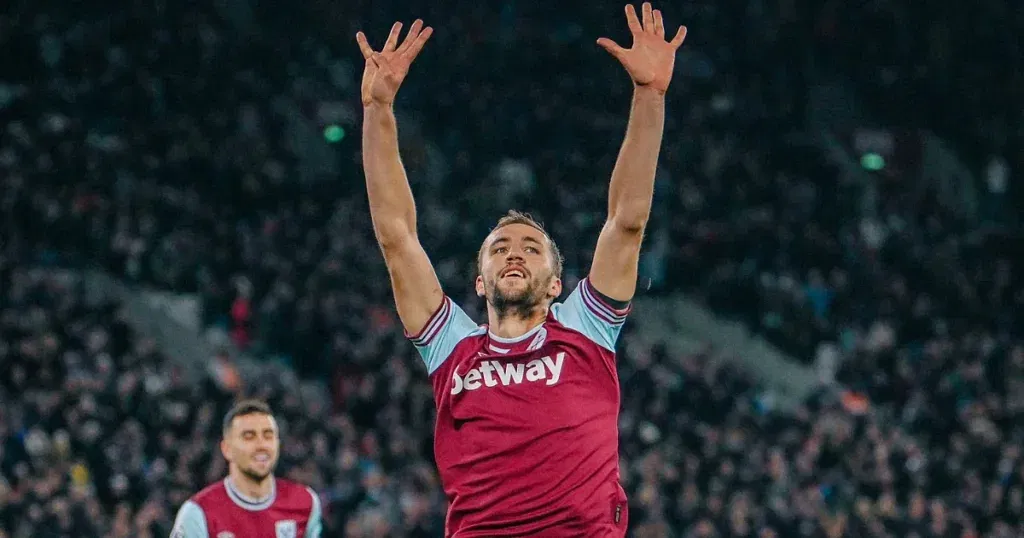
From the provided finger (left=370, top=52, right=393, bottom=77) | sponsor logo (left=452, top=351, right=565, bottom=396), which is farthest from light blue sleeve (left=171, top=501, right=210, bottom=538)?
finger (left=370, top=52, right=393, bottom=77)

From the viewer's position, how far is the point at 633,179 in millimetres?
5582

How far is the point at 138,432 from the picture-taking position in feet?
50.4

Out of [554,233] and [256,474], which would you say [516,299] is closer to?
[256,474]

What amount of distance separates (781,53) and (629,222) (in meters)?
22.6

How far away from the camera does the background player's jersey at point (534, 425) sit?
17.6 feet

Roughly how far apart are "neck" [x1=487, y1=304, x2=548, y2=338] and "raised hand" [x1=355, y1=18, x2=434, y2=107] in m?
0.98

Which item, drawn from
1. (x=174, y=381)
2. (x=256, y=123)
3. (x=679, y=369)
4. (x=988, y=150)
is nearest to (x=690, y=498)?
(x=679, y=369)

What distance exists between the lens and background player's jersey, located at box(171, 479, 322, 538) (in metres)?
9.02

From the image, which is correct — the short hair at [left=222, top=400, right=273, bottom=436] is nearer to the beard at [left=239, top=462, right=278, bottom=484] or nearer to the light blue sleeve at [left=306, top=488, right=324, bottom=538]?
the beard at [left=239, top=462, right=278, bottom=484]

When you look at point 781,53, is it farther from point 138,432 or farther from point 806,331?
point 138,432

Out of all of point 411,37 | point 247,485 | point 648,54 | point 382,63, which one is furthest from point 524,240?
point 247,485

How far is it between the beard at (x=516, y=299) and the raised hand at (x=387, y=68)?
0.92m

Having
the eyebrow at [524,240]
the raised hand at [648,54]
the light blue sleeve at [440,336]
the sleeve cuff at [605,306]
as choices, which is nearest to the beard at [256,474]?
the light blue sleeve at [440,336]

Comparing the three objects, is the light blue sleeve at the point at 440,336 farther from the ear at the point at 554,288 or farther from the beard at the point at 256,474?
the beard at the point at 256,474
